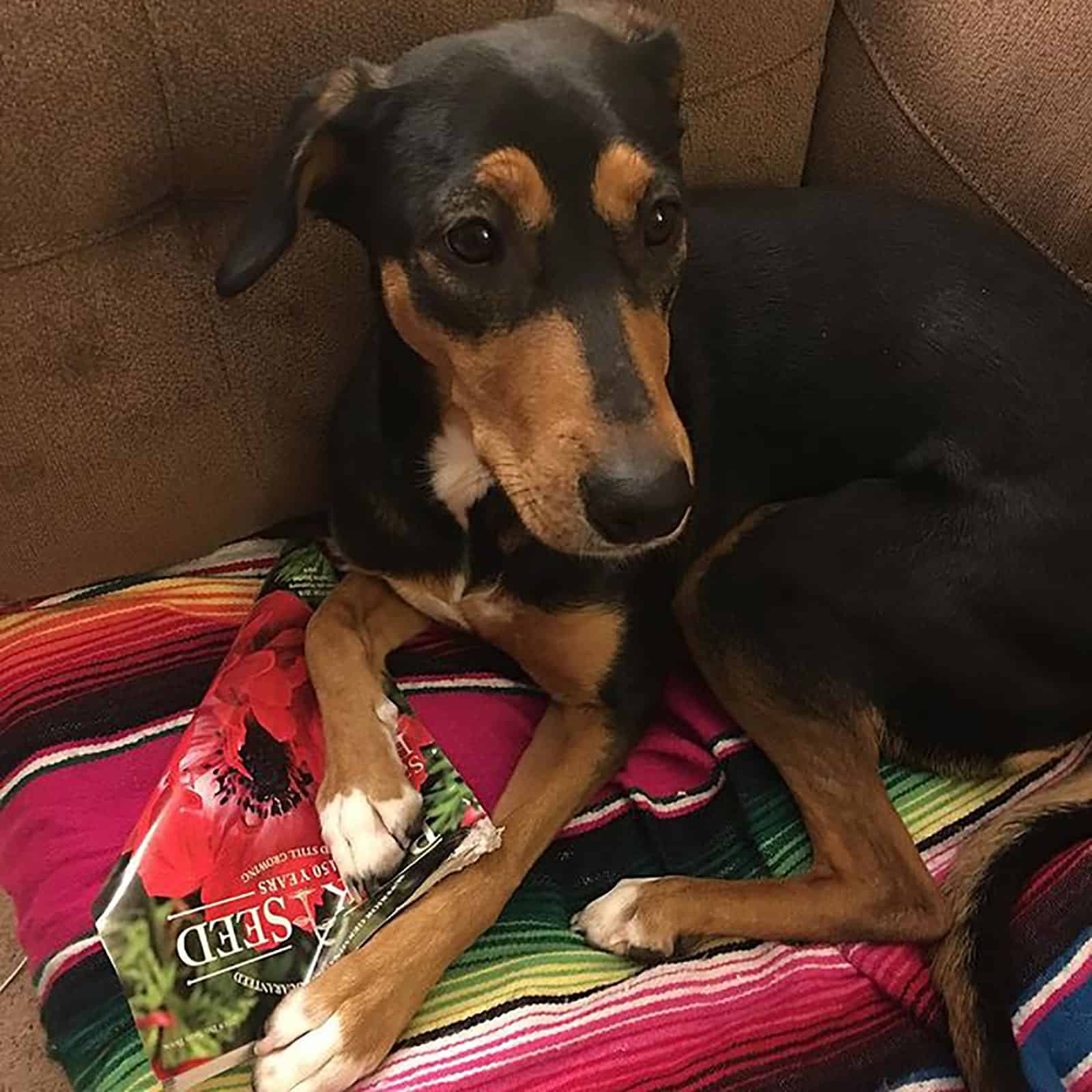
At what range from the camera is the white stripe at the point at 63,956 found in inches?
57.8

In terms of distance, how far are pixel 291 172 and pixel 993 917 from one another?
111cm

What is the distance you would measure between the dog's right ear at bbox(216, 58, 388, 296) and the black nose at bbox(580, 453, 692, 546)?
0.41 meters

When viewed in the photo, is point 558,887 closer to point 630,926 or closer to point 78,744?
point 630,926

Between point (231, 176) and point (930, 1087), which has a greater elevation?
point (231, 176)

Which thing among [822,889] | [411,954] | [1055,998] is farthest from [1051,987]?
[411,954]

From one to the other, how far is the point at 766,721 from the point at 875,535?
0.90 ft

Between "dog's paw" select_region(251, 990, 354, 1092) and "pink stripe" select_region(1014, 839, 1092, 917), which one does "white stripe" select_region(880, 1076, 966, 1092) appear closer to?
"pink stripe" select_region(1014, 839, 1092, 917)

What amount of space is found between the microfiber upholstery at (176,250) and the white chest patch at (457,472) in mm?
267

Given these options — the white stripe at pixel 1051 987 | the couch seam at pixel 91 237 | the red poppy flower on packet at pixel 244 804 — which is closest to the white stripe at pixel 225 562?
the red poppy flower on packet at pixel 244 804

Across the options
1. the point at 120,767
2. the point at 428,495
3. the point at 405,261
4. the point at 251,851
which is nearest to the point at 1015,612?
the point at 428,495

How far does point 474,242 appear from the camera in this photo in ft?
4.42

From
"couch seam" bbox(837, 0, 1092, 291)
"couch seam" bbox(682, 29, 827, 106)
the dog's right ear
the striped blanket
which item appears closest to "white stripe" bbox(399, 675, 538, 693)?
the striped blanket

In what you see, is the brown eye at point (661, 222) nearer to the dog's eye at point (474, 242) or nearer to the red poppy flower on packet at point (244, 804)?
the dog's eye at point (474, 242)

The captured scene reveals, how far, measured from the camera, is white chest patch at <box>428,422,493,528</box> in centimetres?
161
